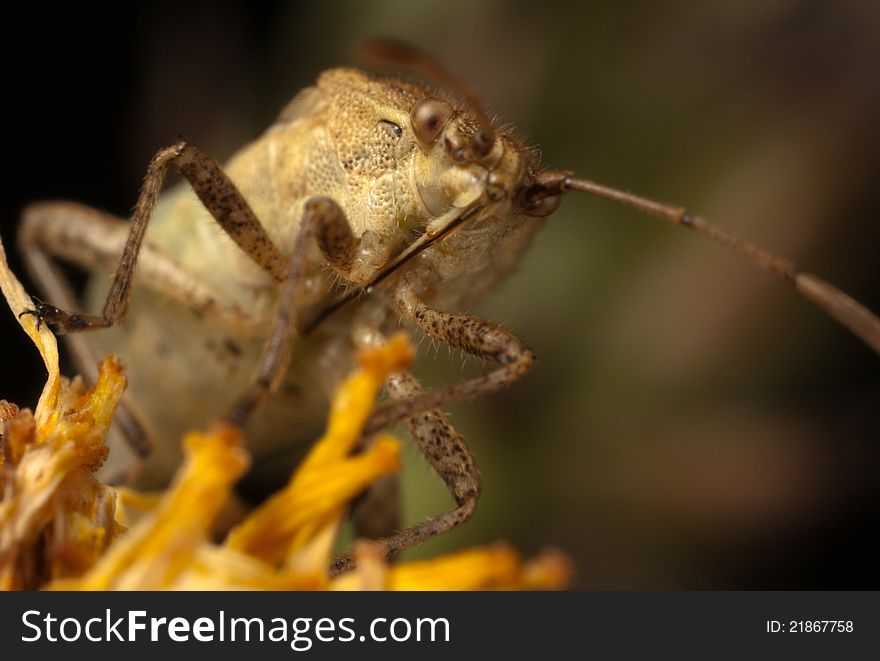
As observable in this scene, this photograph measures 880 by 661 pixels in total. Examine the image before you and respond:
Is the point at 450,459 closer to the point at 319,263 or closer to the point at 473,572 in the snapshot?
the point at 319,263

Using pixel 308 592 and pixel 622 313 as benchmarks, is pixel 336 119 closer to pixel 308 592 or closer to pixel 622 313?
pixel 622 313

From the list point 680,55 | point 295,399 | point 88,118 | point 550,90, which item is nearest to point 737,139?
point 680,55

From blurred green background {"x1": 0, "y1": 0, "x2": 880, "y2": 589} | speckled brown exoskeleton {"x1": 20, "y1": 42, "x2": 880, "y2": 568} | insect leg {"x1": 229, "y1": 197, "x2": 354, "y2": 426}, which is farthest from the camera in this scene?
blurred green background {"x1": 0, "y1": 0, "x2": 880, "y2": 589}

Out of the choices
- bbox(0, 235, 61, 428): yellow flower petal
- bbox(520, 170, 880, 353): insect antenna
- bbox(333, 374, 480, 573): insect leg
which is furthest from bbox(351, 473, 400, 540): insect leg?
bbox(0, 235, 61, 428): yellow flower petal

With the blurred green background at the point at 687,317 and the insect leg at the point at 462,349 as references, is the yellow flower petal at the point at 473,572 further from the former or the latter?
the blurred green background at the point at 687,317

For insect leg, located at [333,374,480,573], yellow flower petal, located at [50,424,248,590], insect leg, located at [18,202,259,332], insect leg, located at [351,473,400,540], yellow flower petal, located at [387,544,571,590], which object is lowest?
yellow flower petal, located at [387,544,571,590]

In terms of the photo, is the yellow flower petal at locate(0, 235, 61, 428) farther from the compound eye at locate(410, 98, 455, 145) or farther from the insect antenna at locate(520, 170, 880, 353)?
the insect antenna at locate(520, 170, 880, 353)
